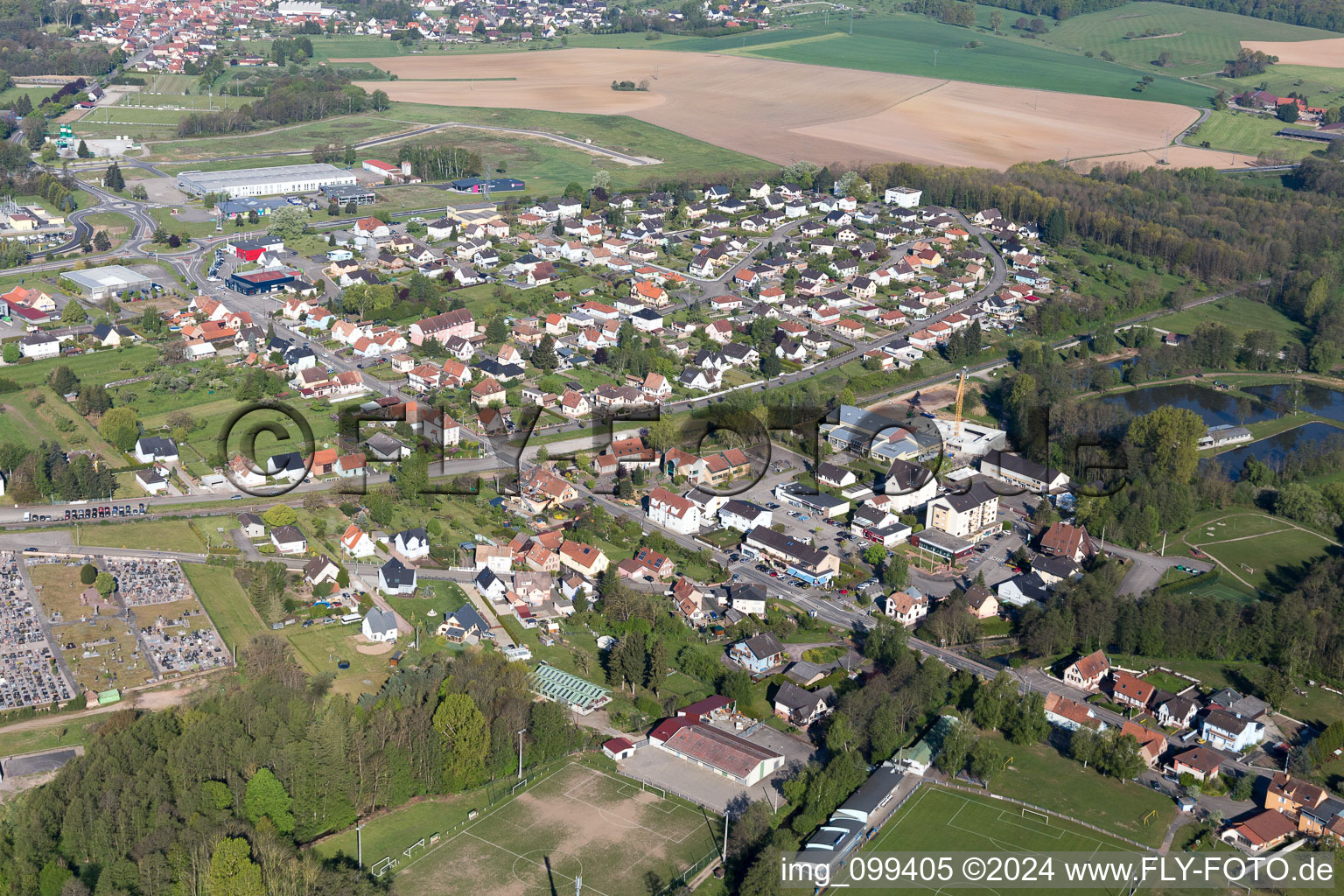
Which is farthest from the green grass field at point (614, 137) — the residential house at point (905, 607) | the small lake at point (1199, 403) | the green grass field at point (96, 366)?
the residential house at point (905, 607)

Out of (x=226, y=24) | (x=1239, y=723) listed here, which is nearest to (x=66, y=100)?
(x=226, y=24)

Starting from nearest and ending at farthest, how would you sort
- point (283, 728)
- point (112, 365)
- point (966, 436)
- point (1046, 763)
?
1. point (283, 728)
2. point (1046, 763)
3. point (966, 436)
4. point (112, 365)

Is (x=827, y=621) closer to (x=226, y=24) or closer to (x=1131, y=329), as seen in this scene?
(x=1131, y=329)

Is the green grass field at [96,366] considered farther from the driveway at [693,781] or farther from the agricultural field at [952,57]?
the agricultural field at [952,57]

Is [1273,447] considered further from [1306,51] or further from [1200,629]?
[1306,51]

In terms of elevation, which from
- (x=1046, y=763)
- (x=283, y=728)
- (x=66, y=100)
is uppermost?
(x=66, y=100)

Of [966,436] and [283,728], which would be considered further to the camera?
[966,436]
